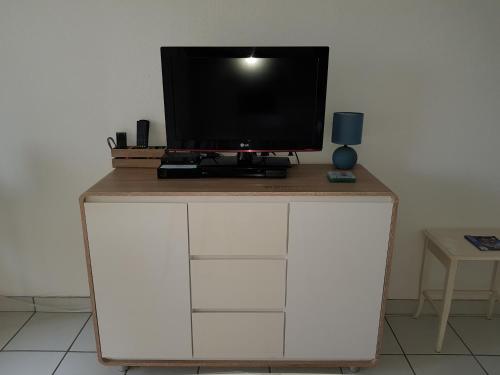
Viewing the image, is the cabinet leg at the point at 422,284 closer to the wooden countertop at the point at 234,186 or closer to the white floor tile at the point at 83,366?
the wooden countertop at the point at 234,186

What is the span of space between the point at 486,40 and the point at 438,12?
0.29 m

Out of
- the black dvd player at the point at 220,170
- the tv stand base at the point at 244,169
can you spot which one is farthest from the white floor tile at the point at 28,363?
the tv stand base at the point at 244,169

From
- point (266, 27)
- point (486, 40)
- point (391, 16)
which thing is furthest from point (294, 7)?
point (486, 40)

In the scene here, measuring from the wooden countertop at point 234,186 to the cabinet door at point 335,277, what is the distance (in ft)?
0.20

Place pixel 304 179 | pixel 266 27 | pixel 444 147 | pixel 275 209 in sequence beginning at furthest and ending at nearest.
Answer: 1. pixel 444 147
2. pixel 266 27
3. pixel 304 179
4. pixel 275 209

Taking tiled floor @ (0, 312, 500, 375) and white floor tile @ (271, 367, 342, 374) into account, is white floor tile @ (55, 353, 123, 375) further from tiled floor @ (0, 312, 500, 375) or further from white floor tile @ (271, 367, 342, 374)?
white floor tile @ (271, 367, 342, 374)

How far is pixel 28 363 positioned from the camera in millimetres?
1970

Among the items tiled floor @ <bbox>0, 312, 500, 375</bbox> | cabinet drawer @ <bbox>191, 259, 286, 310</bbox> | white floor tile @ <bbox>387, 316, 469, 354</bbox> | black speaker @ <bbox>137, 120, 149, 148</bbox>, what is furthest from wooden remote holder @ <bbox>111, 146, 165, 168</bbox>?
white floor tile @ <bbox>387, 316, 469, 354</bbox>

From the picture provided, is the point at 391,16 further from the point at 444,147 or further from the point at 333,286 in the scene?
the point at 333,286

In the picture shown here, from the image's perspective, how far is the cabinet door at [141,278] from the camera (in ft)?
5.50

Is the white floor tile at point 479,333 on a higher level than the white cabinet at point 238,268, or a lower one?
lower

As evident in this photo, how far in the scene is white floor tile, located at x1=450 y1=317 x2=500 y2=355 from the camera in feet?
6.89

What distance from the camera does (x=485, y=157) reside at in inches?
84.6

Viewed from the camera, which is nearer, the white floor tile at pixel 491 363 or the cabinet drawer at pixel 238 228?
the cabinet drawer at pixel 238 228
